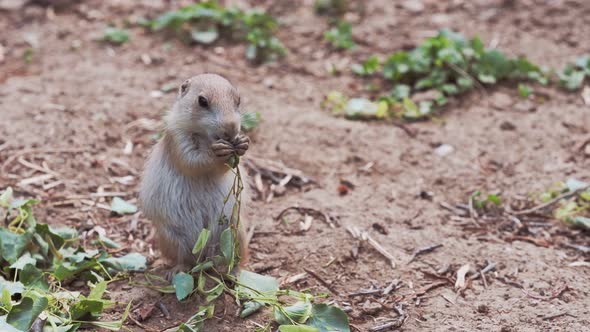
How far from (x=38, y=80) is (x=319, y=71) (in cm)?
254

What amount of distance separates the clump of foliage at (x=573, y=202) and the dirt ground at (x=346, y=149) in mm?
89

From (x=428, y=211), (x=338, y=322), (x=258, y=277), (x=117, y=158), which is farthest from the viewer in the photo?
(x=117, y=158)

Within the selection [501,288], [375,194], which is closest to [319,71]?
[375,194]

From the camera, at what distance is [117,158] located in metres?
5.78

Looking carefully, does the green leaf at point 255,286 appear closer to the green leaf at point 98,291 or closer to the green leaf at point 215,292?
the green leaf at point 215,292

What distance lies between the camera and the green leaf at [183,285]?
13.3 ft

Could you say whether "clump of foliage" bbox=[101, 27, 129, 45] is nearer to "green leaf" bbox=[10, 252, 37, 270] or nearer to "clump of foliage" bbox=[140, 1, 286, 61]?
"clump of foliage" bbox=[140, 1, 286, 61]

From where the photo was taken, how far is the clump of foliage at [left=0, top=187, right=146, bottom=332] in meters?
3.79

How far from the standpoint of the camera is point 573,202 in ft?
17.2

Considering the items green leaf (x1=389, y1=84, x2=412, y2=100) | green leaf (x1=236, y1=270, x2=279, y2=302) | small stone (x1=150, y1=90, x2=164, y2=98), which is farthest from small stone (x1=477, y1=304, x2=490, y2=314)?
small stone (x1=150, y1=90, x2=164, y2=98)

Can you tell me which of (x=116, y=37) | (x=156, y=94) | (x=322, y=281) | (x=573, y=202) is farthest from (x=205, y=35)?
(x=573, y=202)

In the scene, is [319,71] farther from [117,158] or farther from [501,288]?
[501,288]

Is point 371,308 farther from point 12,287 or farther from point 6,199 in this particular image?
point 6,199

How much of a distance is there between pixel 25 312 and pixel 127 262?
0.84m
